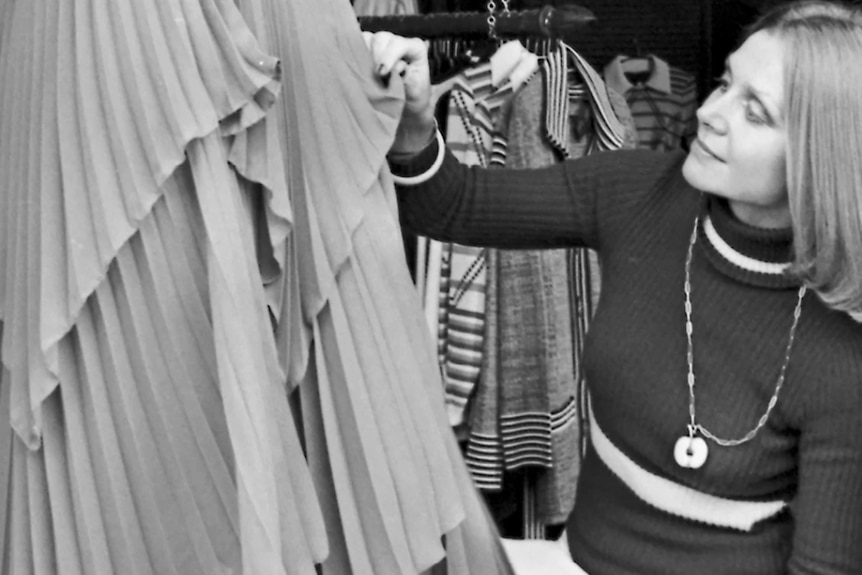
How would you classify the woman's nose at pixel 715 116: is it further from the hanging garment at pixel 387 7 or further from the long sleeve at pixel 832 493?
the hanging garment at pixel 387 7

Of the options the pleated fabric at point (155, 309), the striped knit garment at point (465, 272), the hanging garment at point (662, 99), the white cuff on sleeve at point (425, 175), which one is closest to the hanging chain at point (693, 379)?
the white cuff on sleeve at point (425, 175)

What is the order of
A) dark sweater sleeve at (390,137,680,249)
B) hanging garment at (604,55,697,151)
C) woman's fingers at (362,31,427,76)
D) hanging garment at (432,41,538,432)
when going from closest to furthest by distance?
woman's fingers at (362,31,427,76) → dark sweater sleeve at (390,137,680,249) → hanging garment at (432,41,538,432) → hanging garment at (604,55,697,151)

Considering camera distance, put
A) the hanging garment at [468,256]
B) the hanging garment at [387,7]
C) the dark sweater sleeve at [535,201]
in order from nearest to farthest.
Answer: the dark sweater sleeve at [535,201]
the hanging garment at [387,7]
the hanging garment at [468,256]

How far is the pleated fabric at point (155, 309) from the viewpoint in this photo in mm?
737

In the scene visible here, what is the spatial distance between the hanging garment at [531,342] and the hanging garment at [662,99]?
0.26 m

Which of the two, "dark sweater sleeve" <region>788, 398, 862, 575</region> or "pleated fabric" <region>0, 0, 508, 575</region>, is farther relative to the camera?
"dark sweater sleeve" <region>788, 398, 862, 575</region>

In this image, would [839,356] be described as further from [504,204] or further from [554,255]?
[554,255]

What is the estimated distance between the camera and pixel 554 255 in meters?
1.73

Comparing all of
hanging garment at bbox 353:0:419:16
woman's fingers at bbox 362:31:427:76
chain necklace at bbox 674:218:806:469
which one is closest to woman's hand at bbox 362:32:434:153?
woman's fingers at bbox 362:31:427:76

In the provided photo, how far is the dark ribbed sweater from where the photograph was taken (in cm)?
108

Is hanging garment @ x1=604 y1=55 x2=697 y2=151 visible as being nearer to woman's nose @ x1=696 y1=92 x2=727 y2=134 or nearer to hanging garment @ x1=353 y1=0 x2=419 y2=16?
hanging garment @ x1=353 y1=0 x2=419 y2=16

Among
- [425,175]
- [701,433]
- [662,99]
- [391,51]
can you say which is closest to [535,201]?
[425,175]

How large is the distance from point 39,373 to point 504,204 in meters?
0.58

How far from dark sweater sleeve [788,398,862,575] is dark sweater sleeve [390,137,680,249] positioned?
1.00 feet
